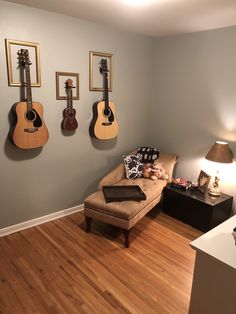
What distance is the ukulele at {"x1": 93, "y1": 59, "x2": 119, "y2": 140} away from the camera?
2.94 metres

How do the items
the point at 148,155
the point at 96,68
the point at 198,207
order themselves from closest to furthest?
1. the point at 198,207
2. the point at 96,68
3. the point at 148,155

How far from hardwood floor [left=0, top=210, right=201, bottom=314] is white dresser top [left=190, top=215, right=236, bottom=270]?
2.65ft

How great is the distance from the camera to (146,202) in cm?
264

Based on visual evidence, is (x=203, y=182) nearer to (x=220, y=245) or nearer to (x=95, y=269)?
(x=95, y=269)

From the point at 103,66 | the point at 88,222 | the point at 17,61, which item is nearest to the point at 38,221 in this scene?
the point at 88,222

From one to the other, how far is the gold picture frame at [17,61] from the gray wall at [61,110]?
0.15 ft

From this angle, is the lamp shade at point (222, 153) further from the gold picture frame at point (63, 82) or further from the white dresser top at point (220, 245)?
the gold picture frame at point (63, 82)

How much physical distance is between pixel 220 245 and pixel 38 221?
7.09 ft

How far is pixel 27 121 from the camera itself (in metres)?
2.39

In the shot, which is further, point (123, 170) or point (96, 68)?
point (123, 170)

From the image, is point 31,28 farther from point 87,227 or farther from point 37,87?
point 87,227

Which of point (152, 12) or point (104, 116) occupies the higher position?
point (152, 12)

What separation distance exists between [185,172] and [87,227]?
160cm

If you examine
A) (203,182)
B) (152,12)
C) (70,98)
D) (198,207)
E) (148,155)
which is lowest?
(198,207)
